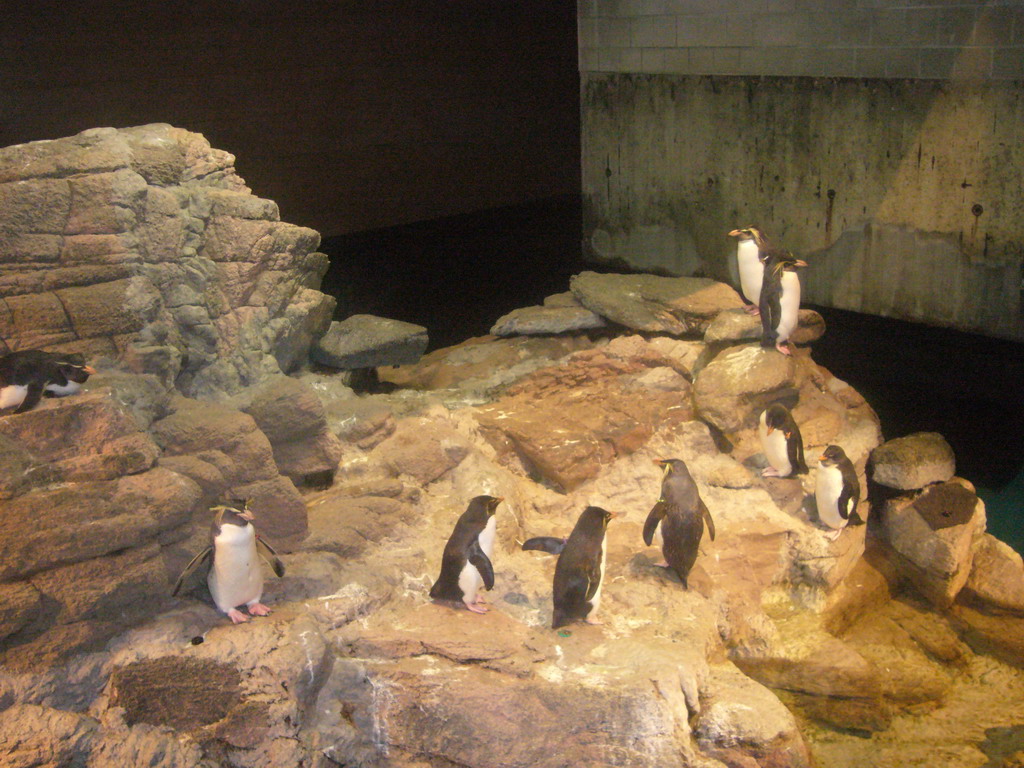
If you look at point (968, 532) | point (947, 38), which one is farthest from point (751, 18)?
point (968, 532)

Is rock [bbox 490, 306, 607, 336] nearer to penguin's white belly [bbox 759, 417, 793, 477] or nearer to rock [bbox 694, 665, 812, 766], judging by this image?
penguin's white belly [bbox 759, 417, 793, 477]

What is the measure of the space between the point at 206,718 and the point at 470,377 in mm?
3506

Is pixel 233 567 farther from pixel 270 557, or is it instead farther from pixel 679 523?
pixel 679 523

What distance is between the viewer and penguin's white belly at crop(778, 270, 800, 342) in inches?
228

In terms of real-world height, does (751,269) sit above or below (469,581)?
above

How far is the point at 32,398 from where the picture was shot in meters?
3.85

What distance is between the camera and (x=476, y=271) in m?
10.6

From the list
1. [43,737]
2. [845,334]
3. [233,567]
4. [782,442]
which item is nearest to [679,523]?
[782,442]

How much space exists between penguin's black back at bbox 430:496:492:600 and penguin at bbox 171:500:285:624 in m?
0.78

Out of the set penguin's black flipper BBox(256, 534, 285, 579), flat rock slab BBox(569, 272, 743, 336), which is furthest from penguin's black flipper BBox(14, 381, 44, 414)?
flat rock slab BBox(569, 272, 743, 336)

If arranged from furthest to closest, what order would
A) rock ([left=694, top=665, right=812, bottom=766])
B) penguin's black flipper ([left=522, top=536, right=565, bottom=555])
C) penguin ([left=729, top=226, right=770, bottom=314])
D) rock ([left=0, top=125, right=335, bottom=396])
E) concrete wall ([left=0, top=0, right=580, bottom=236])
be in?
concrete wall ([left=0, top=0, right=580, bottom=236]), penguin ([left=729, top=226, right=770, bottom=314]), rock ([left=0, top=125, right=335, bottom=396]), penguin's black flipper ([left=522, top=536, right=565, bottom=555]), rock ([left=694, top=665, right=812, bottom=766])

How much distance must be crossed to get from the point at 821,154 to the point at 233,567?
265 inches

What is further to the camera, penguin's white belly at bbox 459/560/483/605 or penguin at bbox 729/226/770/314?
penguin at bbox 729/226/770/314

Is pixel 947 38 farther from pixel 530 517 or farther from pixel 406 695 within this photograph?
pixel 406 695
